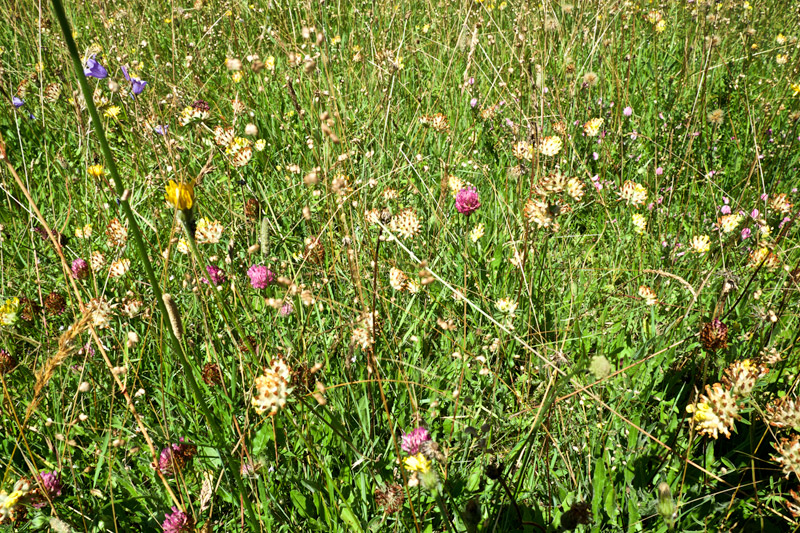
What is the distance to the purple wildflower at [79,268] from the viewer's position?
4.60 ft

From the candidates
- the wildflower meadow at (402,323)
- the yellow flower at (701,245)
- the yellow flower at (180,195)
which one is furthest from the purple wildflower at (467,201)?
the yellow flower at (180,195)

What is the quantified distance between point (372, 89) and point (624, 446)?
154cm

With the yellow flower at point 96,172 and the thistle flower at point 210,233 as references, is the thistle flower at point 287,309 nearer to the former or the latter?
the thistle flower at point 210,233

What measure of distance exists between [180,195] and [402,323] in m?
0.80

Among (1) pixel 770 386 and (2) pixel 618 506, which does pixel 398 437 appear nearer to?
(2) pixel 618 506

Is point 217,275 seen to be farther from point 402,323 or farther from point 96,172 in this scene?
point 402,323

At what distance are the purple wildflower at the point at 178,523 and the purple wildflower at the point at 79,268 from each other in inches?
31.1

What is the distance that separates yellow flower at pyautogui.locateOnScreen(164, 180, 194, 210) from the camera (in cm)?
61

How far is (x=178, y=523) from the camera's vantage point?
2.98ft

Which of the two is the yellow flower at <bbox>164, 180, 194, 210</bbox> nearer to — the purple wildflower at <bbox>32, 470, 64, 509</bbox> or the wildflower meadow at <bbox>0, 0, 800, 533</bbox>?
the wildflower meadow at <bbox>0, 0, 800, 533</bbox>

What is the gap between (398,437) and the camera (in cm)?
112

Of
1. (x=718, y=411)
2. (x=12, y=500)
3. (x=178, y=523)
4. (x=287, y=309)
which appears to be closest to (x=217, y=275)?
(x=287, y=309)

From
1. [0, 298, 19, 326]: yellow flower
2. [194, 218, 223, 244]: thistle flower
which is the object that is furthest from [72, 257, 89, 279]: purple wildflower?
[194, 218, 223, 244]: thistle flower

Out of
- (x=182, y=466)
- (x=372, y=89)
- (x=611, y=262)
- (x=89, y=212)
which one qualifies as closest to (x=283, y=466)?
(x=182, y=466)
